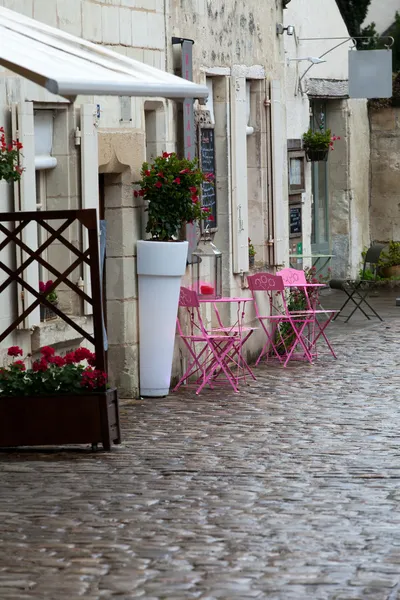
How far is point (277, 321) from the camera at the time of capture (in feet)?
46.5

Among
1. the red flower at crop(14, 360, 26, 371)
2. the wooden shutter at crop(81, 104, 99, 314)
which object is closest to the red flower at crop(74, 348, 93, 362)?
the red flower at crop(14, 360, 26, 371)

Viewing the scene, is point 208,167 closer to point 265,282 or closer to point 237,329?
point 265,282

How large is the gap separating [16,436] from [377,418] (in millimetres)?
2792

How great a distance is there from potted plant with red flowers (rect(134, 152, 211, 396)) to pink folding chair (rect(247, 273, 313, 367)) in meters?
1.86

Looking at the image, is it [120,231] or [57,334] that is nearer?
[57,334]

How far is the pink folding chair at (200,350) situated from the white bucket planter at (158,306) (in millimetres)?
272

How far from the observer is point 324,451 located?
29.9 feet

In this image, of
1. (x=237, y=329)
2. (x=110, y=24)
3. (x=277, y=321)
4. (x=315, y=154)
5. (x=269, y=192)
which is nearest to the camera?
(x=110, y=24)

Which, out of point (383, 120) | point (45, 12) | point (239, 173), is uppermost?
point (45, 12)

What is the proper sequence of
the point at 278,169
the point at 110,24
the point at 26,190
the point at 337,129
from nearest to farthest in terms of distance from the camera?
the point at 26,190 → the point at 110,24 → the point at 278,169 → the point at 337,129

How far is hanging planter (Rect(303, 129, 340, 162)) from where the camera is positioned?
1902cm

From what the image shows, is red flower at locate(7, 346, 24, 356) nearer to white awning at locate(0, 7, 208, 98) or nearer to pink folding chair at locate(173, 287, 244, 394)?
white awning at locate(0, 7, 208, 98)

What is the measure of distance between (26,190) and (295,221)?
9.17m

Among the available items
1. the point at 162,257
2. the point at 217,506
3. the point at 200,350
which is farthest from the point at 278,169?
the point at 217,506
